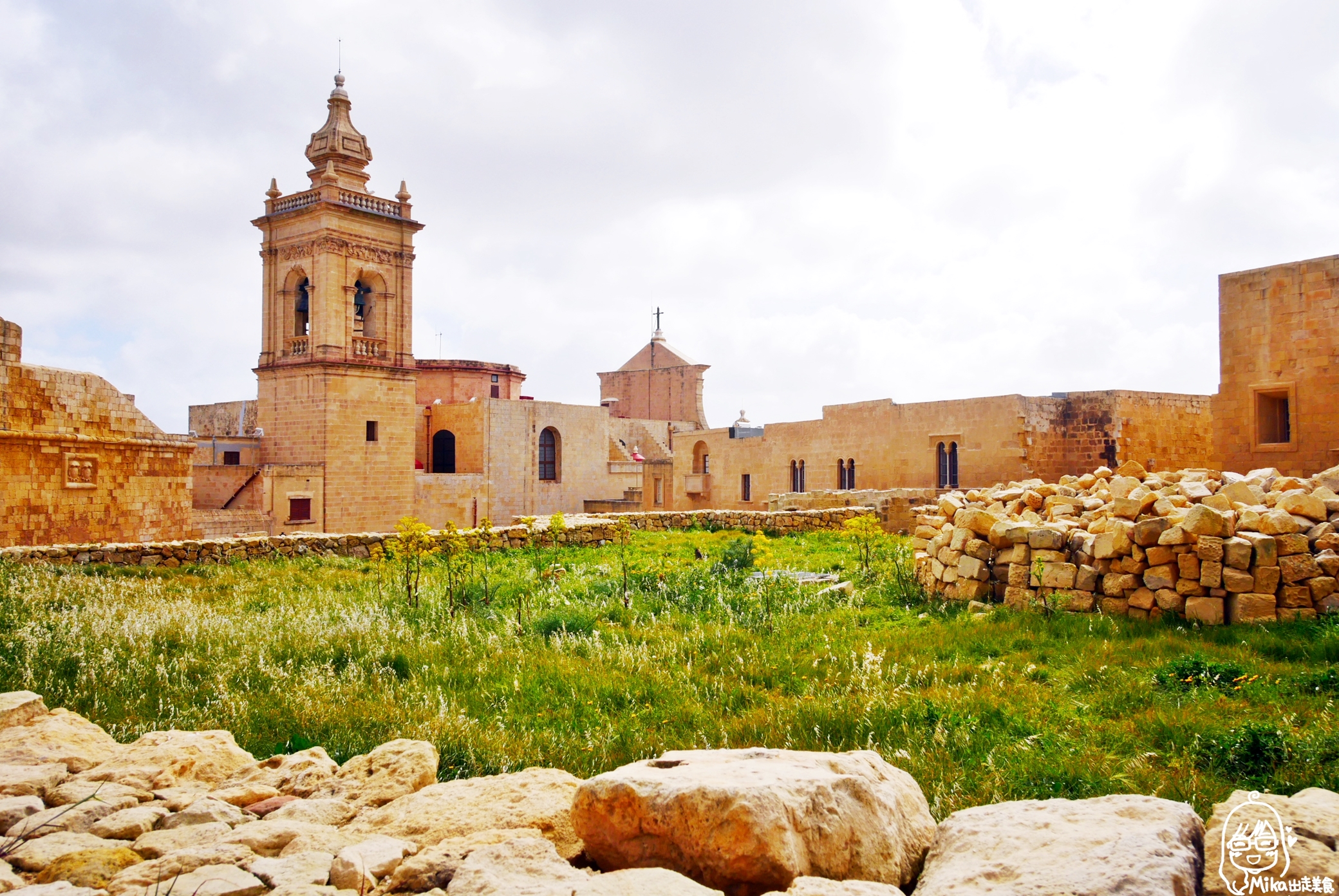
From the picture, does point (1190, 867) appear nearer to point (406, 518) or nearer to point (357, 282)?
point (406, 518)

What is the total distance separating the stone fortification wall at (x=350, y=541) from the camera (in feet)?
41.5

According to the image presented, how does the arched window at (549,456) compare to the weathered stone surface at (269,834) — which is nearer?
the weathered stone surface at (269,834)

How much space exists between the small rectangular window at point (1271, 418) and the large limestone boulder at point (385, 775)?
13.8 meters

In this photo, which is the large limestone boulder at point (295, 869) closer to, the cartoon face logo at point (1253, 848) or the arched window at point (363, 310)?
the cartoon face logo at point (1253, 848)

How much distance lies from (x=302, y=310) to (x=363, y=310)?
2258 mm

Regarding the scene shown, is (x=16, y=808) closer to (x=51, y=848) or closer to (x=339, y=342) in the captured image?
(x=51, y=848)

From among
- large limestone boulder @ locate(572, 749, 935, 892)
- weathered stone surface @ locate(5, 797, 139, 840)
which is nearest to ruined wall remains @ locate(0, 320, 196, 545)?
weathered stone surface @ locate(5, 797, 139, 840)

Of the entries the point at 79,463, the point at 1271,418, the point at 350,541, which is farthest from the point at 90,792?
the point at 79,463

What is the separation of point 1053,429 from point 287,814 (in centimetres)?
2051

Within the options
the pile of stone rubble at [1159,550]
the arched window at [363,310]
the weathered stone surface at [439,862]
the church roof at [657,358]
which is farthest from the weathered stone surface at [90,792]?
the church roof at [657,358]

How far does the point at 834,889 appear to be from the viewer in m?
2.47

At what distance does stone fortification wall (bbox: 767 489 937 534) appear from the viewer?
18.6 m

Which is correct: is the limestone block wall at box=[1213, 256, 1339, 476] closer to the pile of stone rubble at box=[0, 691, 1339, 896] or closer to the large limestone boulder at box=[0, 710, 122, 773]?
the pile of stone rubble at box=[0, 691, 1339, 896]

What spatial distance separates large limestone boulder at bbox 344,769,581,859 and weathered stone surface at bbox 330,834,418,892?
0.44 ft
